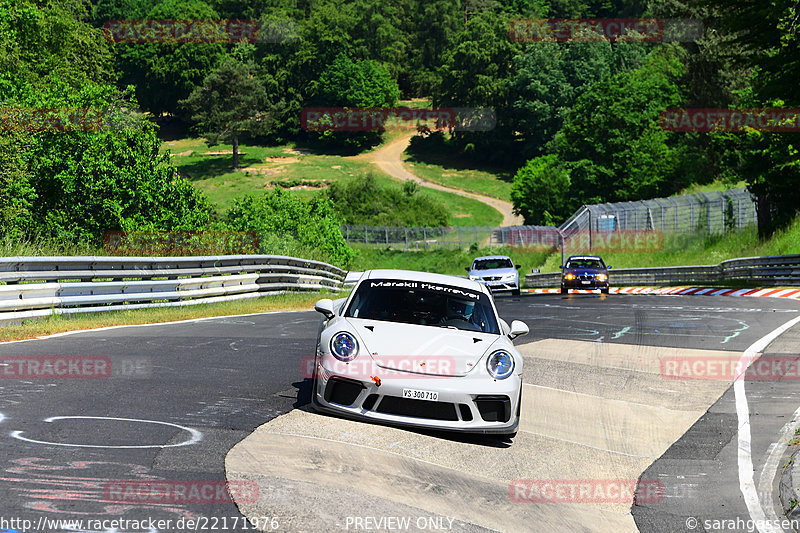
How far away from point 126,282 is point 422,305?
10192 millimetres

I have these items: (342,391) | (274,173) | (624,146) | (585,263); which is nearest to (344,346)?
(342,391)

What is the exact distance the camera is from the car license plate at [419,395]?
25.2ft

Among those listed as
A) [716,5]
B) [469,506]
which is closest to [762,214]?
[716,5]

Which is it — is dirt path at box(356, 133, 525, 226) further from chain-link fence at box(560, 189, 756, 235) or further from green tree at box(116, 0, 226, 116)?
chain-link fence at box(560, 189, 756, 235)

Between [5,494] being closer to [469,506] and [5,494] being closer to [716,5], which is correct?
[469,506]

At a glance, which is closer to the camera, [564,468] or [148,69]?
[564,468]

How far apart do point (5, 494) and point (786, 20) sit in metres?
30.8

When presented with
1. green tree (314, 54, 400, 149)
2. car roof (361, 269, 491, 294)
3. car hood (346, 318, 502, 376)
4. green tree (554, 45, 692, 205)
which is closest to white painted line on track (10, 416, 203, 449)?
car hood (346, 318, 502, 376)

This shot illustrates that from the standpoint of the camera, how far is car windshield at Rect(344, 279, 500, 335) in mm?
8945

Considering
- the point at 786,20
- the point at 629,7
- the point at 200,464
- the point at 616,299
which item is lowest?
the point at 616,299

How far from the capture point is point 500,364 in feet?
26.8

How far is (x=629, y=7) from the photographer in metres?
156

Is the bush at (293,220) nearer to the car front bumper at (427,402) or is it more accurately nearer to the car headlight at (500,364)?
the car headlight at (500,364)

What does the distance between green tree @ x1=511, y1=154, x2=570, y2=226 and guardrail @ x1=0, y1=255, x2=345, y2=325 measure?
6593cm
